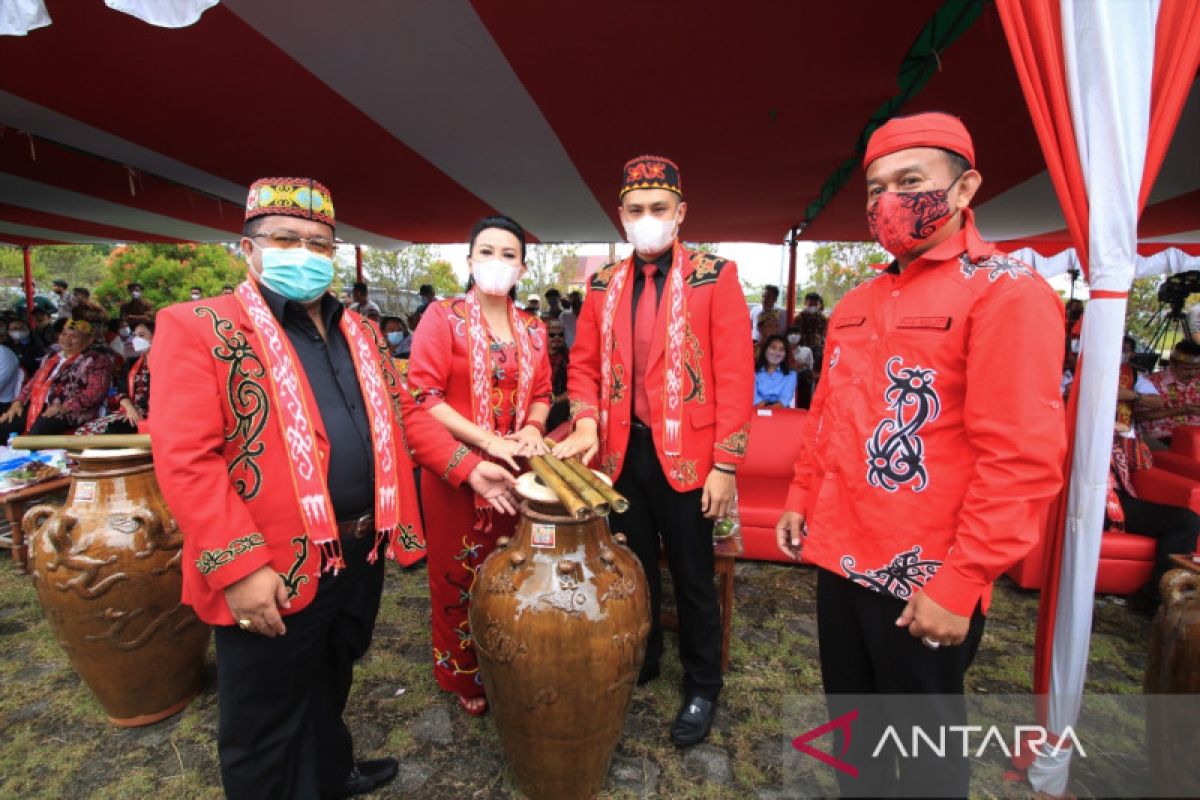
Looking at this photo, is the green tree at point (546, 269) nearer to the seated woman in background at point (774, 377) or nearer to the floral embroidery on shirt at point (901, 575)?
the seated woman in background at point (774, 377)

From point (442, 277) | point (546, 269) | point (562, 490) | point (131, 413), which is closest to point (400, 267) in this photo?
point (442, 277)

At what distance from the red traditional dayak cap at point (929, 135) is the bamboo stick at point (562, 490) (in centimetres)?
107

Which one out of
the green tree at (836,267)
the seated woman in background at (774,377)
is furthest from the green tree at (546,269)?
the seated woman in background at (774,377)

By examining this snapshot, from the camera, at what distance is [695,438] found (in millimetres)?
2078

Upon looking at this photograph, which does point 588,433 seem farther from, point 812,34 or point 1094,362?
point 812,34

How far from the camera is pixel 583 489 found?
61.9 inches

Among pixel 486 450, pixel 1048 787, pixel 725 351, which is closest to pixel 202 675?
pixel 486 450

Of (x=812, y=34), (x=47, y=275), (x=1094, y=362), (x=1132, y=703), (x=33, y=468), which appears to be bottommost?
(x=1132, y=703)

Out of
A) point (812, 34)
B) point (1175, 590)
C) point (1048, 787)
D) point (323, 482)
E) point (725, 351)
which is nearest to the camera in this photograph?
point (323, 482)

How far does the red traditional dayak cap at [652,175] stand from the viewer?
6.75 feet

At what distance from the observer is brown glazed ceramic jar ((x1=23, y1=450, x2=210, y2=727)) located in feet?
6.91

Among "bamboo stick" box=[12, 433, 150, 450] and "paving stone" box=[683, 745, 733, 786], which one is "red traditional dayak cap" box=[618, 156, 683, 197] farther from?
"paving stone" box=[683, 745, 733, 786]

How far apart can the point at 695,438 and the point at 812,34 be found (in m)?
2.43

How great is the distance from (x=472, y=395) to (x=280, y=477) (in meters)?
0.88
